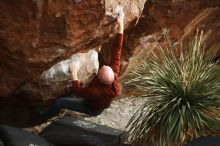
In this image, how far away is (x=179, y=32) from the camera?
29.4 ft

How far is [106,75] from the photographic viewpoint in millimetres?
6398

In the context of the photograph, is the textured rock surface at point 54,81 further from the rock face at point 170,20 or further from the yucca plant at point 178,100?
the rock face at point 170,20

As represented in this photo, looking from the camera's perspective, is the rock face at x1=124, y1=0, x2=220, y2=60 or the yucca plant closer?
the yucca plant

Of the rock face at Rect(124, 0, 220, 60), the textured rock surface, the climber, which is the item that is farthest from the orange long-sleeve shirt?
the rock face at Rect(124, 0, 220, 60)

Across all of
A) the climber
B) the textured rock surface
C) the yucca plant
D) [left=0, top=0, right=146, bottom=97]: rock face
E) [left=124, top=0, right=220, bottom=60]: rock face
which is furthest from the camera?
[left=124, top=0, right=220, bottom=60]: rock face

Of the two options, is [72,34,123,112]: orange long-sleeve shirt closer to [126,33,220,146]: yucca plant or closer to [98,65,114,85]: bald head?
[98,65,114,85]: bald head

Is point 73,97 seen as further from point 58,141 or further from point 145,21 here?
point 145,21

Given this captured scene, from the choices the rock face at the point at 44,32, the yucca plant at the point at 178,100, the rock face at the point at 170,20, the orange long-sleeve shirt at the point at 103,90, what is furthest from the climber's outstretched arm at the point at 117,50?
the rock face at the point at 170,20

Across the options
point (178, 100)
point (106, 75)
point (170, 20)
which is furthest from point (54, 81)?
point (170, 20)

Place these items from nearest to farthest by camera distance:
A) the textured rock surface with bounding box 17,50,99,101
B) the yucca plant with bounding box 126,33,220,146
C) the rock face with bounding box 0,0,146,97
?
the rock face with bounding box 0,0,146,97 → the yucca plant with bounding box 126,33,220,146 → the textured rock surface with bounding box 17,50,99,101

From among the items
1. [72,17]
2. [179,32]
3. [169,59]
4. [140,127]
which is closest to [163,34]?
[179,32]

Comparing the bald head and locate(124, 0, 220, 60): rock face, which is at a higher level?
locate(124, 0, 220, 60): rock face

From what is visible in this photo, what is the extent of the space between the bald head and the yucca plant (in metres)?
0.53

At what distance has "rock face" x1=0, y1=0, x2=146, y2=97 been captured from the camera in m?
5.84
